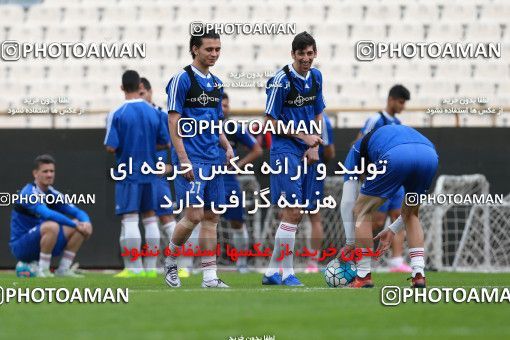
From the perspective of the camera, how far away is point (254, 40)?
18.9 metres

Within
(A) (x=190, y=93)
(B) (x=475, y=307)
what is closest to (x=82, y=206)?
(A) (x=190, y=93)

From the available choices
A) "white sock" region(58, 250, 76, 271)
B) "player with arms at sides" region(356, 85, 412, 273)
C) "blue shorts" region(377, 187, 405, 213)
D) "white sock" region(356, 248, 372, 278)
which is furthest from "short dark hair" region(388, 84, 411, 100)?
"white sock" region(356, 248, 372, 278)

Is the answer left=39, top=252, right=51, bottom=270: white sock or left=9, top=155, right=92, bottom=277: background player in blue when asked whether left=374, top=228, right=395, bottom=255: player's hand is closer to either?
left=9, top=155, right=92, bottom=277: background player in blue

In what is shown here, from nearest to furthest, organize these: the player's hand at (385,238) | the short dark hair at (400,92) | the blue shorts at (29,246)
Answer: the player's hand at (385,238)
the blue shorts at (29,246)
the short dark hair at (400,92)

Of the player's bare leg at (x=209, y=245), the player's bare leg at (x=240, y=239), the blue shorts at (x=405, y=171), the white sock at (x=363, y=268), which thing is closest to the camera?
the blue shorts at (x=405, y=171)

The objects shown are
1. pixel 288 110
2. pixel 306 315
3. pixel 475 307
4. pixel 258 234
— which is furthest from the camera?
pixel 258 234

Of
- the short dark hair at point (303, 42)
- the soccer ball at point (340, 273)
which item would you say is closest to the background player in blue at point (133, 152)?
the short dark hair at point (303, 42)

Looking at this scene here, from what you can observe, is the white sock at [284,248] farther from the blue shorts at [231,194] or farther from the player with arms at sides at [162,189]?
the blue shorts at [231,194]

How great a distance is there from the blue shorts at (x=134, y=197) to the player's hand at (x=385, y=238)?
3635mm

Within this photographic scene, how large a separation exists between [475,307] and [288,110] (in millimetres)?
3474

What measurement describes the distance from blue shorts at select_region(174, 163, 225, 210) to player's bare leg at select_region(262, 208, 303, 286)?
762mm

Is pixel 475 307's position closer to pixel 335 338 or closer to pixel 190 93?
pixel 335 338

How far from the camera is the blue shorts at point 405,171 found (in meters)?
8.33

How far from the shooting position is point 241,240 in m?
14.3
